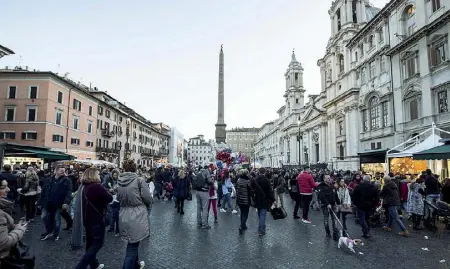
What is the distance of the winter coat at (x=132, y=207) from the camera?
183 inches

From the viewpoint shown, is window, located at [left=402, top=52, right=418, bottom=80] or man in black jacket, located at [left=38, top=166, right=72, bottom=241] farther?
window, located at [left=402, top=52, right=418, bottom=80]

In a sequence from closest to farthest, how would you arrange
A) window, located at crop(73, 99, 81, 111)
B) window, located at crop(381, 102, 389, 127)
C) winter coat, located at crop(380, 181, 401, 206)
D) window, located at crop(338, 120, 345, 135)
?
winter coat, located at crop(380, 181, 401, 206) → window, located at crop(381, 102, 389, 127) → window, located at crop(73, 99, 81, 111) → window, located at crop(338, 120, 345, 135)

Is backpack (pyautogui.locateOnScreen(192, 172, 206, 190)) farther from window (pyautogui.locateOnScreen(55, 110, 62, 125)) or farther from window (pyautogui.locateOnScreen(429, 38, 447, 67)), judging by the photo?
window (pyautogui.locateOnScreen(55, 110, 62, 125))

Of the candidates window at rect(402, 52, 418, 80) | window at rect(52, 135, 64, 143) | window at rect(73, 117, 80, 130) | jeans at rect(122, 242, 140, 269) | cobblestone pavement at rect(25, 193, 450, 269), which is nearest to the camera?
jeans at rect(122, 242, 140, 269)

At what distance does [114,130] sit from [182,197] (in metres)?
43.0

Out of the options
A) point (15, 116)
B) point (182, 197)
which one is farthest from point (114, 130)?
point (182, 197)

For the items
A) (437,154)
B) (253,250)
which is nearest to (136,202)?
(253,250)

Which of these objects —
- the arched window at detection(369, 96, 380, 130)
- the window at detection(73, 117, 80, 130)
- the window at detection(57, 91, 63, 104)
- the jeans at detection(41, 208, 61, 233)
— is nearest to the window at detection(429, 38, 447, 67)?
the arched window at detection(369, 96, 380, 130)

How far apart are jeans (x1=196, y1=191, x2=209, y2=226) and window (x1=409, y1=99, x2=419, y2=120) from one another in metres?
23.0

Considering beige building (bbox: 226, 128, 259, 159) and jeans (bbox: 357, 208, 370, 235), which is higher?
beige building (bbox: 226, 128, 259, 159)

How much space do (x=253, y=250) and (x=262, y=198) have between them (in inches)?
70.8

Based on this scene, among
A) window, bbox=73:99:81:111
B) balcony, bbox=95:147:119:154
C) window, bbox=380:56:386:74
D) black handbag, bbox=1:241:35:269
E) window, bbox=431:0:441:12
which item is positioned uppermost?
window, bbox=431:0:441:12

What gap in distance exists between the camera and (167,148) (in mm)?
97312

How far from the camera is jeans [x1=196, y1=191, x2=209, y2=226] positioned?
954 cm
